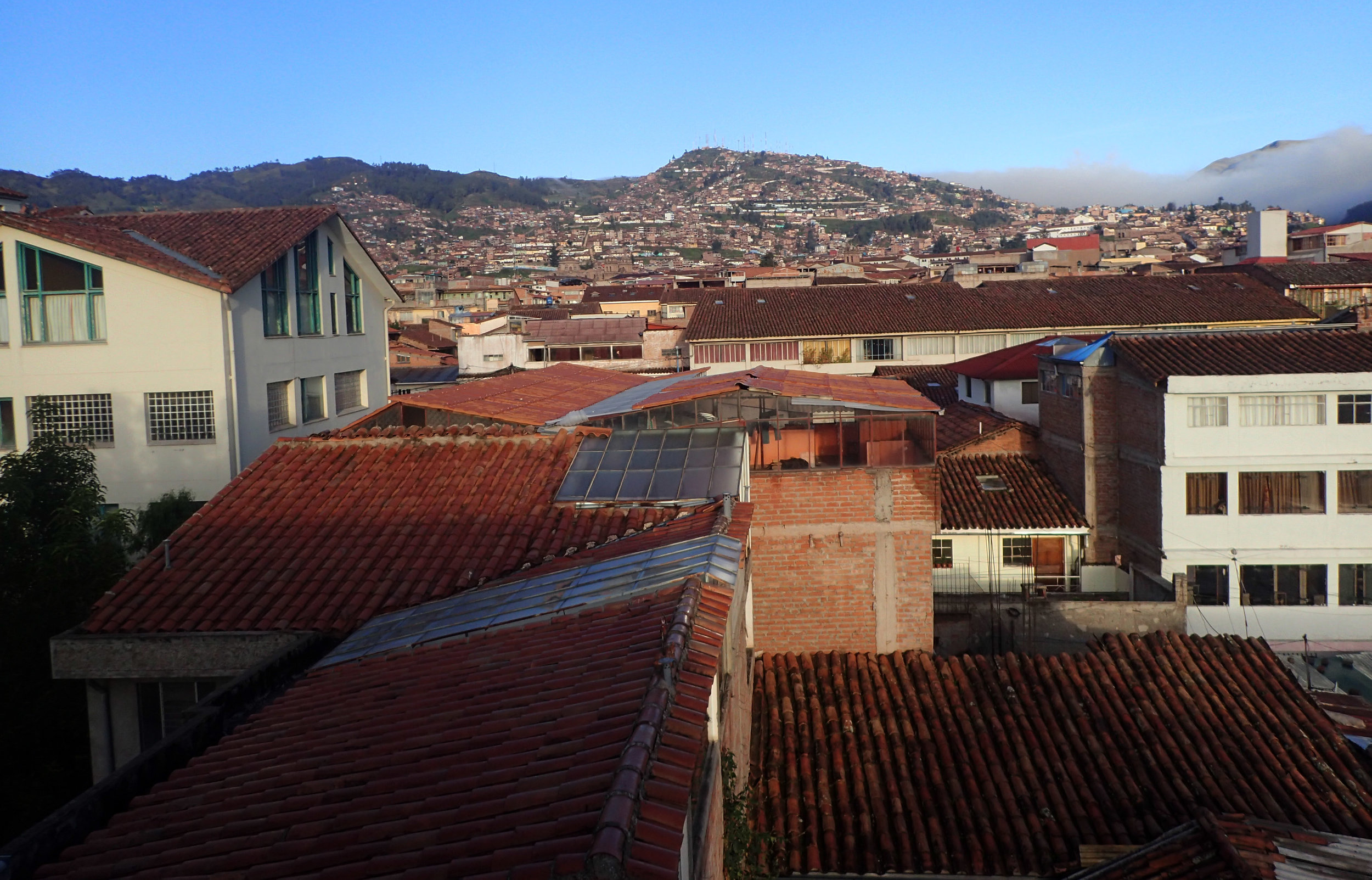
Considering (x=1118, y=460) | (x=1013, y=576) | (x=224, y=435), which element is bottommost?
(x=1013, y=576)

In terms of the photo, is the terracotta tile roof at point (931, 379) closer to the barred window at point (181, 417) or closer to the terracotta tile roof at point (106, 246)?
the barred window at point (181, 417)

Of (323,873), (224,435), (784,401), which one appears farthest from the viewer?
(224,435)

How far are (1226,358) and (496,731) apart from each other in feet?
67.3

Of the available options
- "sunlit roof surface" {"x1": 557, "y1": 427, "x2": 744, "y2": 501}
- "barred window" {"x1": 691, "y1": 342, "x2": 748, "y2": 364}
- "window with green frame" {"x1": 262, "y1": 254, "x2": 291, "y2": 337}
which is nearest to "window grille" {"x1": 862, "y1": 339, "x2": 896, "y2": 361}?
"barred window" {"x1": 691, "y1": 342, "x2": 748, "y2": 364}

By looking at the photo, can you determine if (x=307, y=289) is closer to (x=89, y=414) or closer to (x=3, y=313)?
(x=89, y=414)

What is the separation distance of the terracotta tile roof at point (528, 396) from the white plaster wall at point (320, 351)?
372 cm

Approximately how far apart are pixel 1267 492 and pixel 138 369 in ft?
70.0

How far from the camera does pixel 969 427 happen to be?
2652 centimetres

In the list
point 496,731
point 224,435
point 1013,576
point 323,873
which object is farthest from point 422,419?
point 1013,576

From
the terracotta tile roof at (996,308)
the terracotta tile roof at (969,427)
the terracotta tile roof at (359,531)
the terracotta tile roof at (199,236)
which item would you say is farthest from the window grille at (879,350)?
the terracotta tile roof at (359,531)

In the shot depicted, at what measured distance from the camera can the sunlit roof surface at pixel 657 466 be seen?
9789 mm

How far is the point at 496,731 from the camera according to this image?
15.5 ft

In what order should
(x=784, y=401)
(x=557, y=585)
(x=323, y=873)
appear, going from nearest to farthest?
(x=323, y=873) → (x=557, y=585) → (x=784, y=401)

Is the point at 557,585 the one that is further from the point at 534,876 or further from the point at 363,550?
the point at 534,876
